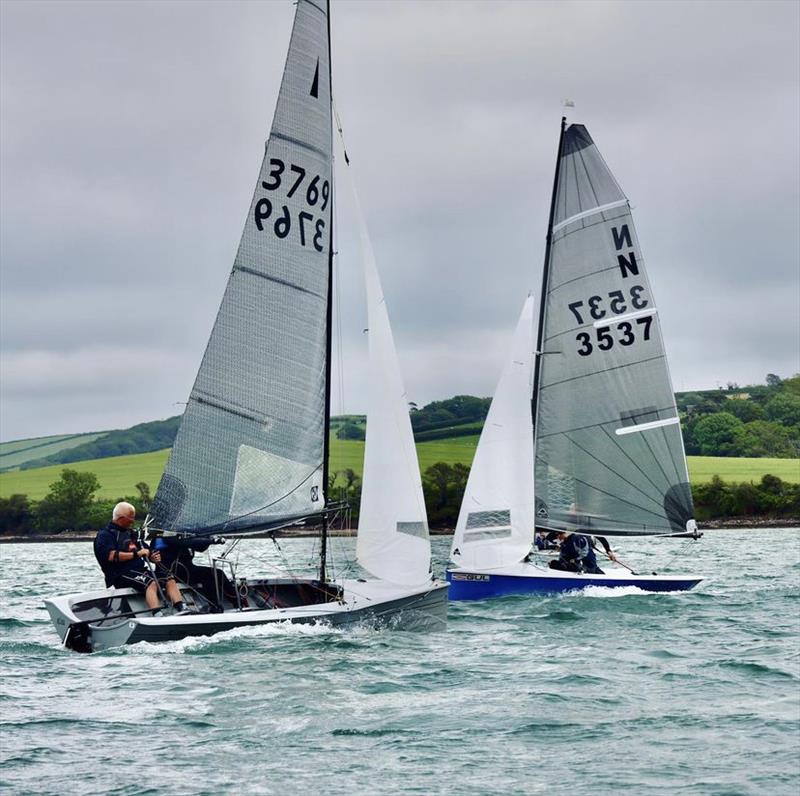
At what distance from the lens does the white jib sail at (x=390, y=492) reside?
66.3 feet

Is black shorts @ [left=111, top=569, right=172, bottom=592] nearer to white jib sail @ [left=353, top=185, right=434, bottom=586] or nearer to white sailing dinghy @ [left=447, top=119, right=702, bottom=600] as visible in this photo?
white jib sail @ [left=353, top=185, right=434, bottom=586]

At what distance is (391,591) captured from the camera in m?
20.0

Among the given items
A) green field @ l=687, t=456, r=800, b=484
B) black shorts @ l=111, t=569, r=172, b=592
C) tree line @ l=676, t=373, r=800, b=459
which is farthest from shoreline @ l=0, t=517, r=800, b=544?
black shorts @ l=111, t=569, r=172, b=592

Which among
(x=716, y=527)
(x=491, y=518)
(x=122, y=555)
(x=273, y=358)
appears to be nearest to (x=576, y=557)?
(x=491, y=518)

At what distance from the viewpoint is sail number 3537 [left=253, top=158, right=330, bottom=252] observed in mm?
20938

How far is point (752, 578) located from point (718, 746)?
2347cm

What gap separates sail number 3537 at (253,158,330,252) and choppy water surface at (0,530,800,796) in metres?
6.63

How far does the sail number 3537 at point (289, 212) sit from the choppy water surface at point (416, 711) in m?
6.63

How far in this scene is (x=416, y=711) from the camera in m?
14.2

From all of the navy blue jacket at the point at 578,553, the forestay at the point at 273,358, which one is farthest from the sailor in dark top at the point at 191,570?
Answer: the navy blue jacket at the point at 578,553

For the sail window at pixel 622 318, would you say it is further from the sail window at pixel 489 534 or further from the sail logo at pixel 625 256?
the sail window at pixel 489 534

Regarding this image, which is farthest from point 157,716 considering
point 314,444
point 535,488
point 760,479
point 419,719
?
point 760,479

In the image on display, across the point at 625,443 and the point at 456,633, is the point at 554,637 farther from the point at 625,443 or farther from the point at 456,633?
the point at 625,443

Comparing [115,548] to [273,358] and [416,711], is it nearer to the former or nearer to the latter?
[273,358]
